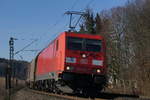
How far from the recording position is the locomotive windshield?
20672 millimetres

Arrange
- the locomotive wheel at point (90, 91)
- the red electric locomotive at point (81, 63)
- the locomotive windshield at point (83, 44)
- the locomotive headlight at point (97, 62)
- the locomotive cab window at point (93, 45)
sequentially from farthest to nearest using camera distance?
the locomotive wheel at point (90, 91), the locomotive cab window at point (93, 45), the locomotive windshield at point (83, 44), the locomotive headlight at point (97, 62), the red electric locomotive at point (81, 63)

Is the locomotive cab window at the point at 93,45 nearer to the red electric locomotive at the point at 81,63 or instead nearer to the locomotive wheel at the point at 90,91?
the red electric locomotive at the point at 81,63

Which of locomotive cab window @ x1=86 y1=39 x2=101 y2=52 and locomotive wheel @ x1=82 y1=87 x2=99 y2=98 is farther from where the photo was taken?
locomotive wheel @ x1=82 y1=87 x2=99 y2=98

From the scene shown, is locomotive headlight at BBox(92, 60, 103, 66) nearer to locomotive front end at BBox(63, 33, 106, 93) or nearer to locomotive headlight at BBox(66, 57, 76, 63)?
locomotive front end at BBox(63, 33, 106, 93)

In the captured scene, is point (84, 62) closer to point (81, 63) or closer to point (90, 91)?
point (81, 63)

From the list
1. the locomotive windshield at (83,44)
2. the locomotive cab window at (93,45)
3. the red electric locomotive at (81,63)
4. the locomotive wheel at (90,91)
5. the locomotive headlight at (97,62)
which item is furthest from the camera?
the locomotive wheel at (90,91)

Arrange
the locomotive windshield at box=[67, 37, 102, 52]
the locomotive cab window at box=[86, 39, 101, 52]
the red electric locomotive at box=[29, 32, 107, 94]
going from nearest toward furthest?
1. the red electric locomotive at box=[29, 32, 107, 94]
2. the locomotive windshield at box=[67, 37, 102, 52]
3. the locomotive cab window at box=[86, 39, 101, 52]

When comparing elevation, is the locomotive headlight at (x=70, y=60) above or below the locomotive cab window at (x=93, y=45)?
below

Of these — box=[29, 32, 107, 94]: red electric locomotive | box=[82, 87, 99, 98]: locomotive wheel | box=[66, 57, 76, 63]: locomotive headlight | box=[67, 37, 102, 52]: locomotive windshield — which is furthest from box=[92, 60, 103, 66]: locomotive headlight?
box=[82, 87, 99, 98]: locomotive wheel

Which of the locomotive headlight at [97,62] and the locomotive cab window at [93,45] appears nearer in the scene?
the locomotive headlight at [97,62]

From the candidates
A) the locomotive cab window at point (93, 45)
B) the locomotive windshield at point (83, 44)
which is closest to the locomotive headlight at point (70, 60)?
the locomotive windshield at point (83, 44)

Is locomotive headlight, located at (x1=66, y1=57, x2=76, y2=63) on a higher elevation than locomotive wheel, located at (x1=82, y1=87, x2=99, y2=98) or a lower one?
higher

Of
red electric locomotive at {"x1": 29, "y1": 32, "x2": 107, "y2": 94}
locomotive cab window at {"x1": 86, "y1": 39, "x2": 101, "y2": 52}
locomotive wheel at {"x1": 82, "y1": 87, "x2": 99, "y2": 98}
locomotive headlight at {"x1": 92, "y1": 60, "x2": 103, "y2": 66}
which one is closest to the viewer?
red electric locomotive at {"x1": 29, "y1": 32, "x2": 107, "y2": 94}

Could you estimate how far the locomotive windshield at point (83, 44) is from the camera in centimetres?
2067
